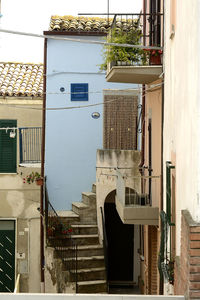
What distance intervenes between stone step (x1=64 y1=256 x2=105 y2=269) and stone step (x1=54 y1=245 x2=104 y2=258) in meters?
0.20

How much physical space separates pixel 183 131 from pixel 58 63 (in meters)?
11.4

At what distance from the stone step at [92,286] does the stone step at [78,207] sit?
2.68m

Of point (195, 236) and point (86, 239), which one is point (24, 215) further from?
point (195, 236)

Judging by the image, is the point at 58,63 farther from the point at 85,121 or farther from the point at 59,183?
the point at 59,183

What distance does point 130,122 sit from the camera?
18.4 metres

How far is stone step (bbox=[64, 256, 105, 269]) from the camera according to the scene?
16469 mm

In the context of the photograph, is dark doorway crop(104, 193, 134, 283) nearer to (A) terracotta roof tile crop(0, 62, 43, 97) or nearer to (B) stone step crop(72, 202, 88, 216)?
(B) stone step crop(72, 202, 88, 216)

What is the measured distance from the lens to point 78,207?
18.3m

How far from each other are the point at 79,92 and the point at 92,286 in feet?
19.4

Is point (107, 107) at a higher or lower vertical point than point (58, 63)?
lower

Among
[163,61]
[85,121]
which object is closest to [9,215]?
[85,121]

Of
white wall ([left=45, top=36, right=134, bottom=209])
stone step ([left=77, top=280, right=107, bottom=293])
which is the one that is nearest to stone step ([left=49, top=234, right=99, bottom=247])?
stone step ([left=77, top=280, right=107, bottom=293])

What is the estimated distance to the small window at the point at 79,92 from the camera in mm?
18859

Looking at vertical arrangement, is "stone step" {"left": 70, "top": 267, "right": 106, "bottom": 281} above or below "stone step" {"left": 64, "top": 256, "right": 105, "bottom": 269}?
below
